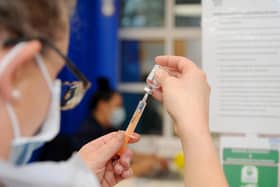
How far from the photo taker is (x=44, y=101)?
76 cm

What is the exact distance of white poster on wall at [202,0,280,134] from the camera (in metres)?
1.13

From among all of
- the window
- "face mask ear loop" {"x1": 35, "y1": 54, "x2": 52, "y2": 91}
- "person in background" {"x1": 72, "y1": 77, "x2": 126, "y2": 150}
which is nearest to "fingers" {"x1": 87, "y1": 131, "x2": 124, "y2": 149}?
"face mask ear loop" {"x1": 35, "y1": 54, "x2": 52, "y2": 91}

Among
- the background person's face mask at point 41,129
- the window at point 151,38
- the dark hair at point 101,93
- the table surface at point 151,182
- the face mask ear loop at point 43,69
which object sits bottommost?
the table surface at point 151,182

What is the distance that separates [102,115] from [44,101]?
8.92 ft

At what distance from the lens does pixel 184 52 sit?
395 cm

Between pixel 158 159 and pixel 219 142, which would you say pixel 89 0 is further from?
pixel 219 142

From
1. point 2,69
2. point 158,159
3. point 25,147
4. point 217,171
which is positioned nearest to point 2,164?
point 25,147

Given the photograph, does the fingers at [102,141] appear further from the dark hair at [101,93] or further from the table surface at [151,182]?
the dark hair at [101,93]

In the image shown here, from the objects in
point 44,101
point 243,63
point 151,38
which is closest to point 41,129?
point 44,101

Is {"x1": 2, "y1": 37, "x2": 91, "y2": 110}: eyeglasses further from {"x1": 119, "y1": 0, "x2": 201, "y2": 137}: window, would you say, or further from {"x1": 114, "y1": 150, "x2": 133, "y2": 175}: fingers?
{"x1": 119, "y1": 0, "x2": 201, "y2": 137}: window

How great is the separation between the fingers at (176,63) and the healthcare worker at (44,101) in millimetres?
34

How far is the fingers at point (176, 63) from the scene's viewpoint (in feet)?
3.27

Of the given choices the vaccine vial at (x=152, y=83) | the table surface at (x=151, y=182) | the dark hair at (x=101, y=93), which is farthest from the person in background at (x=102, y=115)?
the vaccine vial at (x=152, y=83)

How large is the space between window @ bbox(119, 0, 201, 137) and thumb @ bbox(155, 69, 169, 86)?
286 cm
